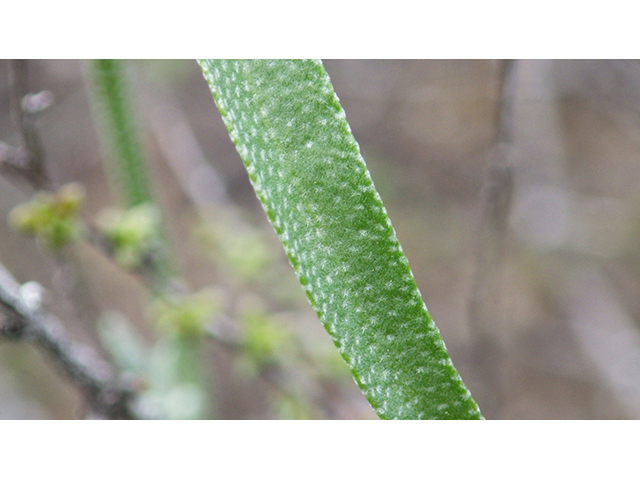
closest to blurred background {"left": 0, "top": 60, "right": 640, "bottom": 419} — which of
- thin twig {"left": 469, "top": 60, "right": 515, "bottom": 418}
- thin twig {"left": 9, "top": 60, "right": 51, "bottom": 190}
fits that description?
thin twig {"left": 469, "top": 60, "right": 515, "bottom": 418}

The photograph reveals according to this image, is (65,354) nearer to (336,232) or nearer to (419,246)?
(336,232)

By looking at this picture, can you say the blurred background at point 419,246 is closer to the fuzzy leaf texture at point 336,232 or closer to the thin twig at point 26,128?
the thin twig at point 26,128

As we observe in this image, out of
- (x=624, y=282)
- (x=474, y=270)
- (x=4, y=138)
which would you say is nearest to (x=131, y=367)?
(x=474, y=270)

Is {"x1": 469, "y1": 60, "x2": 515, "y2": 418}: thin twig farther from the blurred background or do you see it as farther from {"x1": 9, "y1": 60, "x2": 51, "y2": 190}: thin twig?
{"x1": 9, "y1": 60, "x2": 51, "y2": 190}: thin twig

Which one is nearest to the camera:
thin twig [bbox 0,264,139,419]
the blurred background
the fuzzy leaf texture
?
the fuzzy leaf texture

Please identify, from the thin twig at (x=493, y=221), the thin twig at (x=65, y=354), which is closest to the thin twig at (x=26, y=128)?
the thin twig at (x=65, y=354)
